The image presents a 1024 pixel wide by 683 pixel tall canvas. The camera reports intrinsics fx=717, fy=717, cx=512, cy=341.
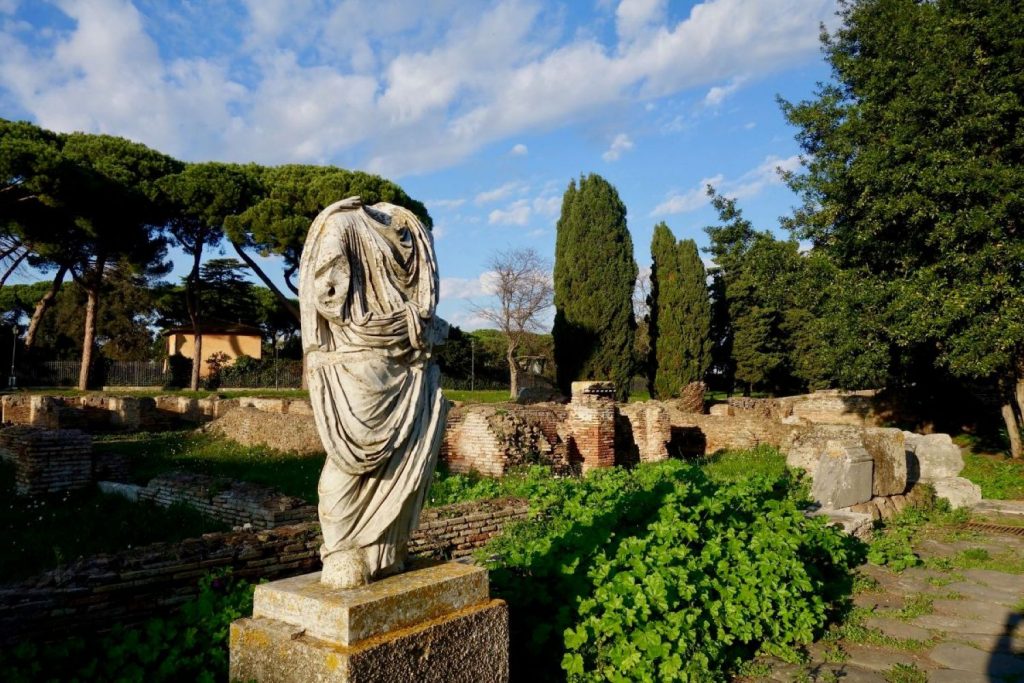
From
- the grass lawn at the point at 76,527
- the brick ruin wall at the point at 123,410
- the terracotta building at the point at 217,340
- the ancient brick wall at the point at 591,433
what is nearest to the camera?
the grass lawn at the point at 76,527

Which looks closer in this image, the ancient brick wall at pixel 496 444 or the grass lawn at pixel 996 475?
the grass lawn at pixel 996 475

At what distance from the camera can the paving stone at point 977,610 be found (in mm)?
5078

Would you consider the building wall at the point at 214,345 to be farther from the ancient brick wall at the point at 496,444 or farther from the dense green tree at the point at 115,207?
the ancient brick wall at the point at 496,444

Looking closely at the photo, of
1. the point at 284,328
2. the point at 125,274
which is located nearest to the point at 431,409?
the point at 125,274

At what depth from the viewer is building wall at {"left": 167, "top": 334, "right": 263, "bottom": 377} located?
34.9 meters

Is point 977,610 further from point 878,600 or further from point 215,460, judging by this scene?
point 215,460

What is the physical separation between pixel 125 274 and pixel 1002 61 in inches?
1344

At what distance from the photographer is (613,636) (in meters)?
3.56

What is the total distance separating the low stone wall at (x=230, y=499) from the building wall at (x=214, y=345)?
27.9 metres

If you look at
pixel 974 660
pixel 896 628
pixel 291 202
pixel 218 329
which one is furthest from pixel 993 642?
pixel 218 329

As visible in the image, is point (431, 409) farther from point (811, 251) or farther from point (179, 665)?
point (811, 251)

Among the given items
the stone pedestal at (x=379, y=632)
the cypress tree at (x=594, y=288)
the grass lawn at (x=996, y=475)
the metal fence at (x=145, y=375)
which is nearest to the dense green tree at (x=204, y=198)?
the metal fence at (x=145, y=375)

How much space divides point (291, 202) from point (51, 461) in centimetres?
1841

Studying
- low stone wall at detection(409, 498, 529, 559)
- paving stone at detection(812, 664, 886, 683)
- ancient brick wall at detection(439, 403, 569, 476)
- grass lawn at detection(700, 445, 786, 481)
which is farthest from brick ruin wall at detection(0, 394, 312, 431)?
paving stone at detection(812, 664, 886, 683)
